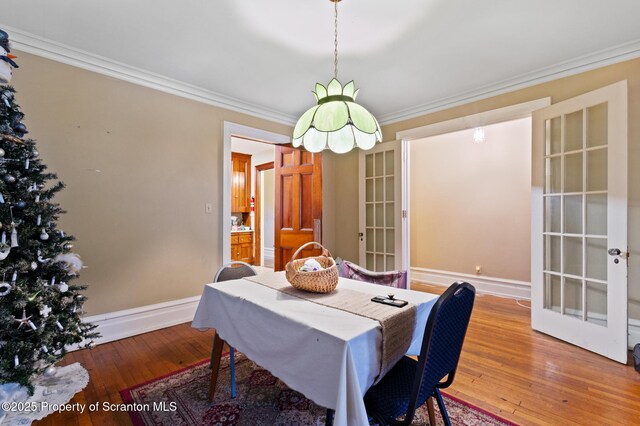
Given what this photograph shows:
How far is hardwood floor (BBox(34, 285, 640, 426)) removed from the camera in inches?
69.0

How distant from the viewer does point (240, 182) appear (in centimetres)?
690

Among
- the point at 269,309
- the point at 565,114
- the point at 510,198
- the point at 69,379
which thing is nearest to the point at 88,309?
the point at 69,379

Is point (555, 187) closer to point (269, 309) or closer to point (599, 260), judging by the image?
point (599, 260)

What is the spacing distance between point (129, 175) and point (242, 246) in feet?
12.8

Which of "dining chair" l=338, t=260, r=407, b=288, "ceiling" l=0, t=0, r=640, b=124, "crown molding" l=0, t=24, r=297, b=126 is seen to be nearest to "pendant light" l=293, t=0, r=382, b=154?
"ceiling" l=0, t=0, r=640, b=124

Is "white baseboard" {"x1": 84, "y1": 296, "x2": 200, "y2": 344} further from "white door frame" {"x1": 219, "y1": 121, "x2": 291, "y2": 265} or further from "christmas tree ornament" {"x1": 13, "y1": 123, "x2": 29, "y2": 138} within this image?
"christmas tree ornament" {"x1": 13, "y1": 123, "x2": 29, "y2": 138}

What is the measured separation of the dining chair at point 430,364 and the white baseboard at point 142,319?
8.67 feet

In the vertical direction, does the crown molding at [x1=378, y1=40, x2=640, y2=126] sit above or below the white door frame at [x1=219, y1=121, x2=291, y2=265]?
above

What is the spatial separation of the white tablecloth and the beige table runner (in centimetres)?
5

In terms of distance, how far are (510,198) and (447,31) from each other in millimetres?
2823

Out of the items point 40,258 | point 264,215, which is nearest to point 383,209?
point 40,258

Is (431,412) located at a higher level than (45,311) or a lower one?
lower

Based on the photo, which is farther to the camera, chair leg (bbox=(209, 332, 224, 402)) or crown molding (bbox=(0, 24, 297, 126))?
crown molding (bbox=(0, 24, 297, 126))

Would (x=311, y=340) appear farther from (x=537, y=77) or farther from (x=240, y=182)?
(x=240, y=182)
